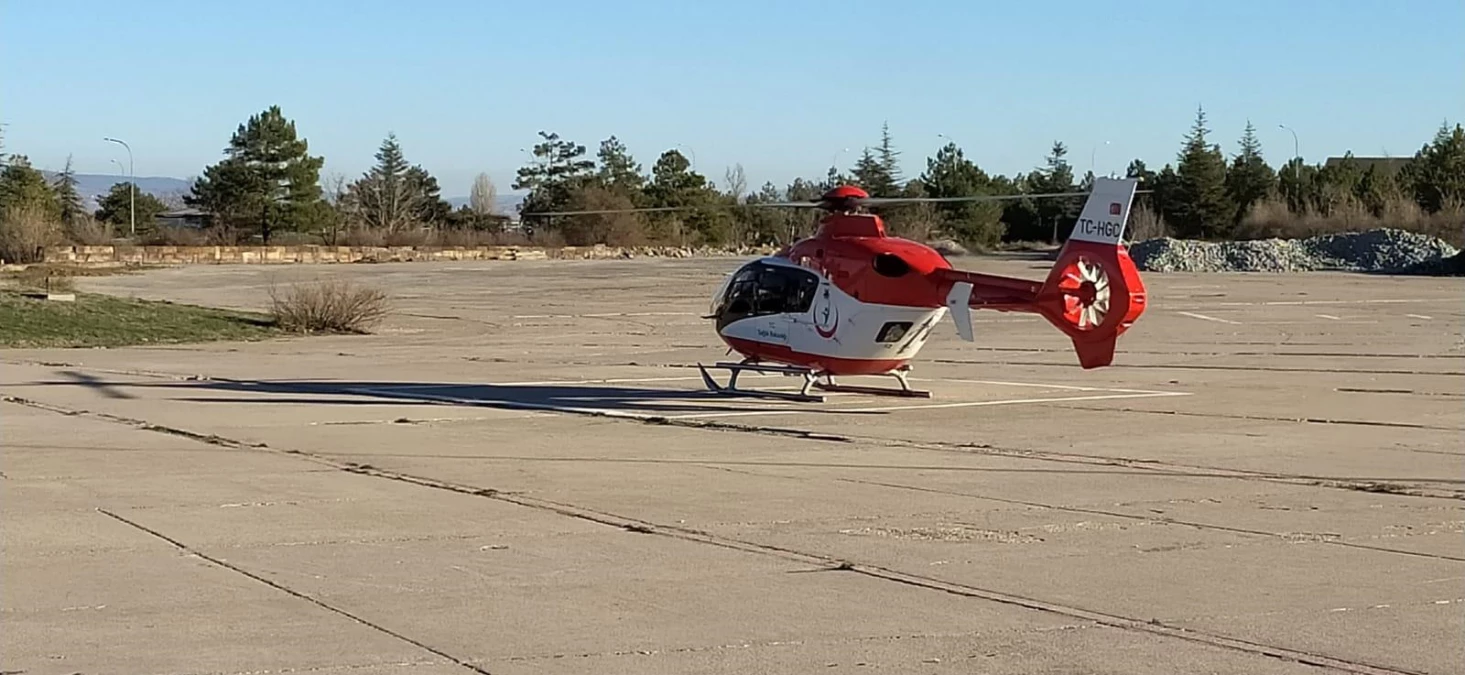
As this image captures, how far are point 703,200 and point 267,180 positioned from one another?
29.1 m

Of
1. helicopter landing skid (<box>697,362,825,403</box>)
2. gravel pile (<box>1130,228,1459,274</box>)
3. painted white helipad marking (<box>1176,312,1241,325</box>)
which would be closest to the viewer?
helicopter landing skid (<box>697,362,825,403</box>)

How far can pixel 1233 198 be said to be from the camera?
105125 millimetres

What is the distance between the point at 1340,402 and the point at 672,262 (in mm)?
67463

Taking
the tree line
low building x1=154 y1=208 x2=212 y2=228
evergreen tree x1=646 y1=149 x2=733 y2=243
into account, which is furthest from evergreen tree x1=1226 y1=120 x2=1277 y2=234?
low building x1=154 y1=208 x2=212 y2=228

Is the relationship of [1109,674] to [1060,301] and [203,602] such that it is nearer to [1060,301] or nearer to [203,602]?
[203,602]

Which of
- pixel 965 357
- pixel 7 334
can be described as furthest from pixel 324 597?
pixel 7 334

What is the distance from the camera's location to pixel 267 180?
340 ft

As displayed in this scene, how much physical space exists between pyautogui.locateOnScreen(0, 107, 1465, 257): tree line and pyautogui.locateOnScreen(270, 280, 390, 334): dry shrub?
113 feet

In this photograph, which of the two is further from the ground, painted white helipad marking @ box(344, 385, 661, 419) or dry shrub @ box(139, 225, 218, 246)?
dry shrub @ box(139, 225, 218, 246)

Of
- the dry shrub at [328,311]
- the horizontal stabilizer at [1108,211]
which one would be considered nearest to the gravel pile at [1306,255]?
the dry shrub at [328,311]

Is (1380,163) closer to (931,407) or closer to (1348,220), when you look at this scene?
(1348,220)

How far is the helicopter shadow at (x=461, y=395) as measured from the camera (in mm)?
22469

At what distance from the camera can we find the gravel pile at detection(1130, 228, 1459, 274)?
72.1m

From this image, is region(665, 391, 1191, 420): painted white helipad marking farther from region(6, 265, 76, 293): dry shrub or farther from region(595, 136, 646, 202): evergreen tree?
region(595, 136, 646, 202): evergreen tree
